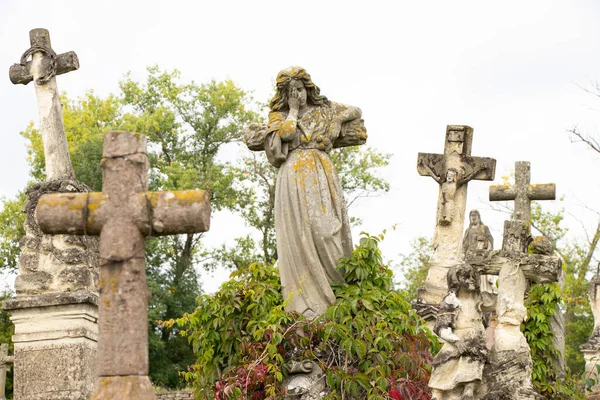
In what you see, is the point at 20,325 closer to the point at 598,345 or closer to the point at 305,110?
the point at 305,110

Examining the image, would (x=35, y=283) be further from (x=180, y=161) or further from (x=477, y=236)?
(x=180, y=161)

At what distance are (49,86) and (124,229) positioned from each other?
6.83 metres

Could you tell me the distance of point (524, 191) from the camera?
1697cm

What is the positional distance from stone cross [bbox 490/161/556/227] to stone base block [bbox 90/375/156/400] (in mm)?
10836

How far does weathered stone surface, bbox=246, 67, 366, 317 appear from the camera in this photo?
445 inches

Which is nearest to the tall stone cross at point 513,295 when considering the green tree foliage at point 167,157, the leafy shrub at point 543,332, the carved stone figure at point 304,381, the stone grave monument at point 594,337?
the leafy shrub at point 543,332

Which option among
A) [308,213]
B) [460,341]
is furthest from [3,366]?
[460,341]

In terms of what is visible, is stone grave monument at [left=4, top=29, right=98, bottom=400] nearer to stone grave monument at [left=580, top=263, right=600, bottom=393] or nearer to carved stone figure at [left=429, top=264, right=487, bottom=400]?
carved stone figure at [left=429, top=264, right=487, bottom=400]

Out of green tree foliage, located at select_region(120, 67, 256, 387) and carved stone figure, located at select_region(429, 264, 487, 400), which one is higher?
green tree foliage, located at select_region(120, 67, 256, 387)

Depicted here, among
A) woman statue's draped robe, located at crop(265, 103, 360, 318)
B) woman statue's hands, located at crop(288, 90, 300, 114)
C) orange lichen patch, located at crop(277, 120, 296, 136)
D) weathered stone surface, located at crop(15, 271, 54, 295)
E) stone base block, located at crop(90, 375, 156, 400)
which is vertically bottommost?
stone base block, located at crop(90, 375, 156, 400)

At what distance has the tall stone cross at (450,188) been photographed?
648 inches

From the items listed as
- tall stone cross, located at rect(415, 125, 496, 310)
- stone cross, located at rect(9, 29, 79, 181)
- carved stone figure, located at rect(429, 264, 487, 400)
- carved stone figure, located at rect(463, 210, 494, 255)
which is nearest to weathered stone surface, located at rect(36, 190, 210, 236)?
carved stone figure, located at rect(429, 264, 487, 400)

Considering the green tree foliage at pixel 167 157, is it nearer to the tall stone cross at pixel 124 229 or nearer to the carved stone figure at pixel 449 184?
the carved stone figure at pixel 449 184

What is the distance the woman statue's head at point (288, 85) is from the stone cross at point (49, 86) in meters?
2.27
